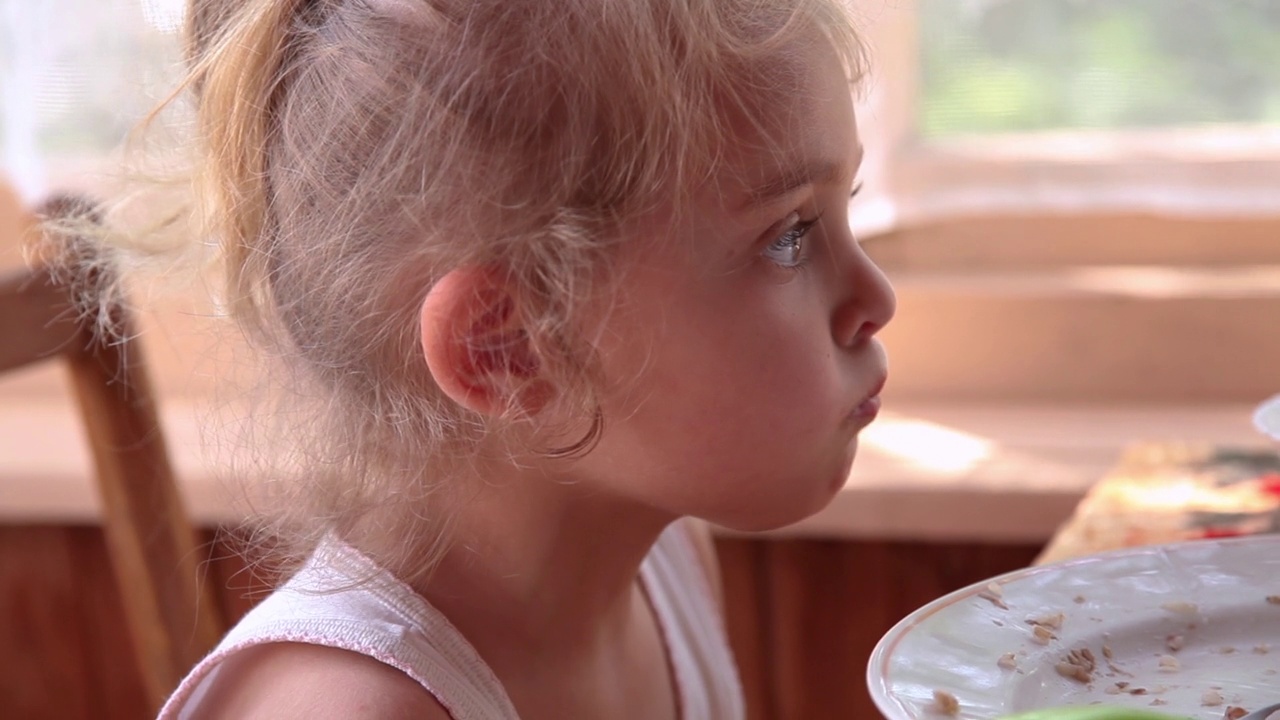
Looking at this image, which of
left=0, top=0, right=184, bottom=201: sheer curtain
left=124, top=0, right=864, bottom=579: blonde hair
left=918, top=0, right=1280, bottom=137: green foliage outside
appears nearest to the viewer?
left=124, top=0, right=864, bottom=579: blonde hair

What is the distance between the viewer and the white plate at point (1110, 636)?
0.42 metres

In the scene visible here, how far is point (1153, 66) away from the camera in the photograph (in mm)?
1289

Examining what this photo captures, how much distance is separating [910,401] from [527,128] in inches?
39.0

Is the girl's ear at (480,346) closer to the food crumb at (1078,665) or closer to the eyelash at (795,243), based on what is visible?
the eyelash at (795,243)

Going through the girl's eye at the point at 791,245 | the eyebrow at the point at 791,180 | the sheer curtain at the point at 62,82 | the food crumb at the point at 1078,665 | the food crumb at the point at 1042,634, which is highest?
the sheer curtain at the point at 62,82

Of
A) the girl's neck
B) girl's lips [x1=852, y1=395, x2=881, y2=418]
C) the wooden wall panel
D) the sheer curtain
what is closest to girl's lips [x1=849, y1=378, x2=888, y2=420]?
girl's lips [x1=852, y1=395, x2=881, y2=418]

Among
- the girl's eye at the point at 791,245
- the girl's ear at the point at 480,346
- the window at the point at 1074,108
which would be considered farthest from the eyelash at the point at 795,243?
the window at the point at 1074,108

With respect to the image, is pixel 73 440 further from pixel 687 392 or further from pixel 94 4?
pixel 687 392

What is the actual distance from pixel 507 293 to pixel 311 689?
18 cm

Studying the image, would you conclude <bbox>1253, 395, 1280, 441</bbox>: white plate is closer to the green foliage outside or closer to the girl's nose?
the girl's nose

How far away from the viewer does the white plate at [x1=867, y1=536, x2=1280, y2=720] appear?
1.37 feet

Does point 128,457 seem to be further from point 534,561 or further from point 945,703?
point 945,703

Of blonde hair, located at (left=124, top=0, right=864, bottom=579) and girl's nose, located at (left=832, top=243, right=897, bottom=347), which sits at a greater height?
blonde hair, located at (left=124, top=0, right=864, bottom=579)

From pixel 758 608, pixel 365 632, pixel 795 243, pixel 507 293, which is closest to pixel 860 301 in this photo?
pixel 795 243
